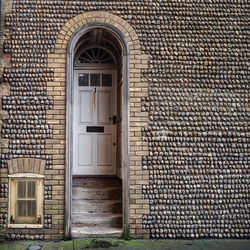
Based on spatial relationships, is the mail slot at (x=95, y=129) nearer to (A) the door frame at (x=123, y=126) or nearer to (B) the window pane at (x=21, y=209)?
(A) the door frame at (x=123, y=126)

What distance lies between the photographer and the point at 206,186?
6270 mm

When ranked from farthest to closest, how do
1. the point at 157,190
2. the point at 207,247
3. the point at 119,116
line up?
the point at 119,116 → the point at 157,190 → the point at 207,247

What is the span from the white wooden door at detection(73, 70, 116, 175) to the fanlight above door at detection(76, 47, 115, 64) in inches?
8.4

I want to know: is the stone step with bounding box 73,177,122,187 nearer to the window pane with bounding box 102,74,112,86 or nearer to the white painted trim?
the white painted trim

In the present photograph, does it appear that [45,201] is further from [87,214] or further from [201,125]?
[201,125]

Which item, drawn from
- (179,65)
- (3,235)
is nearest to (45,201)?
(3,235)

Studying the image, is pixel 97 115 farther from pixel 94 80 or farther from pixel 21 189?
pixel 21 189

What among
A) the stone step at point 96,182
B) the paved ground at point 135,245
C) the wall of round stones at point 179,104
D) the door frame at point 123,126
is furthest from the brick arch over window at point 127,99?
the stone step at point 96,182

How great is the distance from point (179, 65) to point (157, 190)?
7.28 ft

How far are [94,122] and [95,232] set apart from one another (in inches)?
93.8

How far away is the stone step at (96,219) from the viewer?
6.44m

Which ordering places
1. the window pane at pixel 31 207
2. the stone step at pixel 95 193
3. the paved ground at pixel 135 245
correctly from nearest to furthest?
the paved ground at pixel 135 245
the window pane at pixel 31 207
the stone step at pixel 95 193

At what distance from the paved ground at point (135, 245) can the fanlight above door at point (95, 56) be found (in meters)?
3.67

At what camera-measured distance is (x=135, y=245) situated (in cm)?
582
